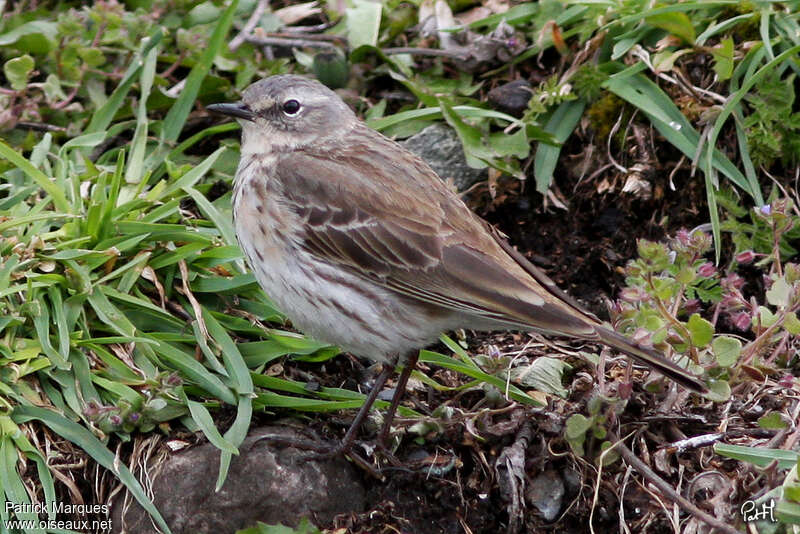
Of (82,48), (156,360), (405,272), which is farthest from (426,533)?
(82,48)

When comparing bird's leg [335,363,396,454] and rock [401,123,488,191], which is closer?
bird's leg [335,363,396,454]

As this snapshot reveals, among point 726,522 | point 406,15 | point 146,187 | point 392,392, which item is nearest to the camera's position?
point 726,522

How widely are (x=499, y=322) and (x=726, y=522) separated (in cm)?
131

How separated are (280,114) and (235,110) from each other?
23 cm

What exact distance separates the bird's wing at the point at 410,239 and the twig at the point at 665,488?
60 centimetres

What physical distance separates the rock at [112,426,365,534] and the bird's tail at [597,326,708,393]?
138 cm

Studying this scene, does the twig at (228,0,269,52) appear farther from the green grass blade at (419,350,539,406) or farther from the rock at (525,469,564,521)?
the rock at (525,469,564,521)

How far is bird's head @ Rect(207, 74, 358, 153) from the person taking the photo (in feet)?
18.6

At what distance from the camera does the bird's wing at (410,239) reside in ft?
16.3

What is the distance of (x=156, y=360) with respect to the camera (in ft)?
17.6

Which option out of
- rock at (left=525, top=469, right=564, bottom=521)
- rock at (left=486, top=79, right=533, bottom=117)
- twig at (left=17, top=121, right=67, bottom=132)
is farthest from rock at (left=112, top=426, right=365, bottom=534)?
rock at (left=486, top=79, right=533, bottom=117)

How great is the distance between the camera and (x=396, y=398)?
209 inches

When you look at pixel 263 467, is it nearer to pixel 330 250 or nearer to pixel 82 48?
pixel 330 250
